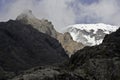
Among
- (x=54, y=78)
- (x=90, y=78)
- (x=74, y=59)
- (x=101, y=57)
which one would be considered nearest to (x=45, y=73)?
(x=54, y=78)

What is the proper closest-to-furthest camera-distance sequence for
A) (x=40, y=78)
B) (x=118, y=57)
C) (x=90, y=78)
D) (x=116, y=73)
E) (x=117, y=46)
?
(x=40, y=78), (x=90, y=78), (x=116, y=73), (x=118, y=57), (x=117, y=46)

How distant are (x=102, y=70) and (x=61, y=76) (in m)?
7.73

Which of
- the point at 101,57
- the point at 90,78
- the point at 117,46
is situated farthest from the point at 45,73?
the point at 117,46

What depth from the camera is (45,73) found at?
112 feet

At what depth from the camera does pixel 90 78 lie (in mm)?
37219

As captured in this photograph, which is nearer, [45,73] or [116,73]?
[45,73]

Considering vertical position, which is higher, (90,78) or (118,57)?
(118,57)

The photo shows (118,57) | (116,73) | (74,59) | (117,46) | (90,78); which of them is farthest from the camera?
(74,59)

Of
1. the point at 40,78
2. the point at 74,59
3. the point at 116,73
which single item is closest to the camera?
the point at 40,78

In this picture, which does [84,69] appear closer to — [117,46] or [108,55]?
[108,55]

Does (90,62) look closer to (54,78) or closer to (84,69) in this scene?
(84,69)

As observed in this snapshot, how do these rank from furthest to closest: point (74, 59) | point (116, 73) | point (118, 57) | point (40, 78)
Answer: point (74, 59), point (118, 57), point (116, 73), point (40, 78)

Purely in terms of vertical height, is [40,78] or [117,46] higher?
[117,46]

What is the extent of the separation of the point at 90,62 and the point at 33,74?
10.3 meters
